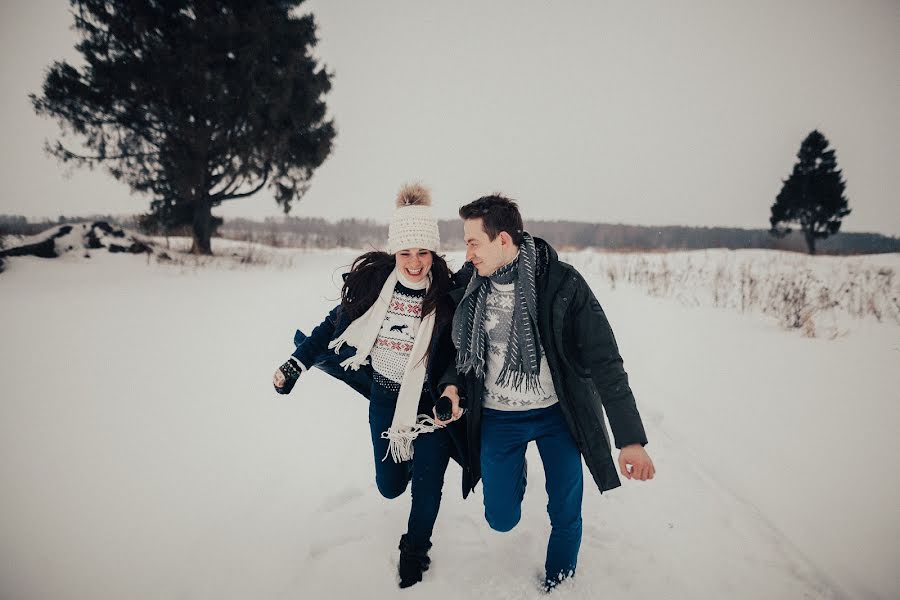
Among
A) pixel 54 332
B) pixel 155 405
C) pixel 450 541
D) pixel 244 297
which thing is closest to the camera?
pixel 450 541

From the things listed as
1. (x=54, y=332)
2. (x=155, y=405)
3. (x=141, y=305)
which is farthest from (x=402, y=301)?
(x=141, y=305)

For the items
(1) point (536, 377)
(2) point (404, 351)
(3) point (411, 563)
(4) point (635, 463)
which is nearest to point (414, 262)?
(2) point (404, 351)

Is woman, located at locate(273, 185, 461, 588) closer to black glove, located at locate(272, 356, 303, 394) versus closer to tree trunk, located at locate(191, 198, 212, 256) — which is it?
black glove, located at locate(272, 356, 303, 394)

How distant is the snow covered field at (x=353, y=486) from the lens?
2037mm

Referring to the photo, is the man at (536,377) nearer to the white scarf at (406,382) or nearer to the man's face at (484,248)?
the man's face at (484,248)

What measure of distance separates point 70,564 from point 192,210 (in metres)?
15.5

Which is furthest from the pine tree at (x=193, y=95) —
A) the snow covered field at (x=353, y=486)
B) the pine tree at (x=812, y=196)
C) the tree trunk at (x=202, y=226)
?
the pine tree at (x=812, y=196)

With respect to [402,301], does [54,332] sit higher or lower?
lower

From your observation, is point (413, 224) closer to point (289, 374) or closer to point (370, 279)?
point (370, 279)

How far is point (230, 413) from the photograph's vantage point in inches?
144

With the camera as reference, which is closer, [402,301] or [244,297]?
[402,301]

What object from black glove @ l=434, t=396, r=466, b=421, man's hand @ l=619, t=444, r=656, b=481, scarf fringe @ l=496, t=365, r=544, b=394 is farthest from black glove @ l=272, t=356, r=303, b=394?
man's hand @ l=619, t=444, r=656, b=481

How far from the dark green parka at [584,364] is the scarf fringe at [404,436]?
2.43ft

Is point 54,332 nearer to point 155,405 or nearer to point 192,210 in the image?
point 155,405
